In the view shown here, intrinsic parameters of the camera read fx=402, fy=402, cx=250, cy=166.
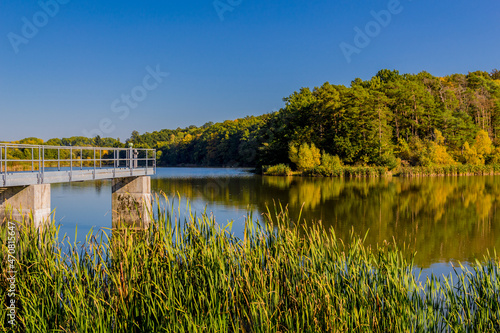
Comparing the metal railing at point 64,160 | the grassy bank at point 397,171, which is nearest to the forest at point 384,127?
the grassy bank at point 397,171

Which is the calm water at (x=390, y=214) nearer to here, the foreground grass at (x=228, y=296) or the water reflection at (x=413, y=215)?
the water reflection at (x=413, y=215)

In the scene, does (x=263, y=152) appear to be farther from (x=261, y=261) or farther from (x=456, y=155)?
(x=261, y=261)

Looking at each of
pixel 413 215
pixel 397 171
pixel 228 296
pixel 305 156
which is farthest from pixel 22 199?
pixel 397 171

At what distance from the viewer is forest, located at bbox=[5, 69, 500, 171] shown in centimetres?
4794

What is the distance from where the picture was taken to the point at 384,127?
51.2 m

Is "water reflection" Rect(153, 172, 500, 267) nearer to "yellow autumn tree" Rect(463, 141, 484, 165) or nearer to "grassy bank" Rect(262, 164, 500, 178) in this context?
"grassy bank" Rect(262, 164, 500, 178)

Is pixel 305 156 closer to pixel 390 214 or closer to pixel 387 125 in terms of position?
pixel 387 125

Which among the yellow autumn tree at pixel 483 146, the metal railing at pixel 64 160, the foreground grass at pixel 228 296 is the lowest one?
the foreground grass at pixel 228 296

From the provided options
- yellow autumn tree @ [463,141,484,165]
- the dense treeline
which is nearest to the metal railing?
the dense treeline

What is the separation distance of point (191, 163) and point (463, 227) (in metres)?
89.0

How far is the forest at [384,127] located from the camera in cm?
4794

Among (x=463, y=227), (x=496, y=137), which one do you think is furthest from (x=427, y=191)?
(x=496, y=137)

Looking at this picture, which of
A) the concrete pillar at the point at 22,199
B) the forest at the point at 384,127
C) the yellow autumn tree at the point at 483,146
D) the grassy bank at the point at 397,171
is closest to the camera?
the concrete pillar at the point at 22,199

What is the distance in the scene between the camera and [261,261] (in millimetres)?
5320
